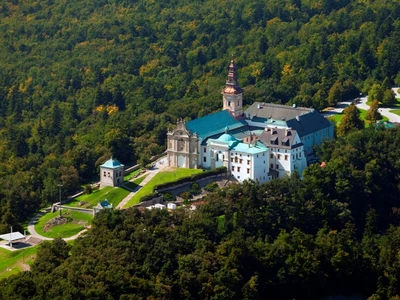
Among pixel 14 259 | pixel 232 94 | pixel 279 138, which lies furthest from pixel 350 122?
pixel 14 259

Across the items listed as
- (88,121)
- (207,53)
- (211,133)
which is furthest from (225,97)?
(207,53)

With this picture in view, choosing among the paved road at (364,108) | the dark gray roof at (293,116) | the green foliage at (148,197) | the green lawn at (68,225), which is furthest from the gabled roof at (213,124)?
the paved road at (364,108)

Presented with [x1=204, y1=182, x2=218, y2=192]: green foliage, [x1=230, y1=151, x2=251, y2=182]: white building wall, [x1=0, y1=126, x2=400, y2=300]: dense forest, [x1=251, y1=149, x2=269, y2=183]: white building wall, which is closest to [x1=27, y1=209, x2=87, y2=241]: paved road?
[x1=0, y1=126, x2=400, y2=300]: dense forest

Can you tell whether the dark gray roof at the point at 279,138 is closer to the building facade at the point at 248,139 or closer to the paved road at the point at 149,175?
the building facade at the point at 248,139

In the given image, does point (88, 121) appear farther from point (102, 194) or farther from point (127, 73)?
point (102, 194)

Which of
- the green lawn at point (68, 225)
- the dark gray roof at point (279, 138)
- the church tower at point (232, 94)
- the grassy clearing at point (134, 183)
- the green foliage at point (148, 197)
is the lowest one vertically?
the green lawn at point (68, 225)

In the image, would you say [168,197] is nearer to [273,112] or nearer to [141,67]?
[273,112]

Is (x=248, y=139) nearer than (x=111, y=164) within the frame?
No

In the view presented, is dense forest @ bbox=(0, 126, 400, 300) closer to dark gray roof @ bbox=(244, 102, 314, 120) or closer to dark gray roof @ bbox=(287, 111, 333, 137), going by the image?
dark gray roof @ bbox=(287, 111, 333, 137)
